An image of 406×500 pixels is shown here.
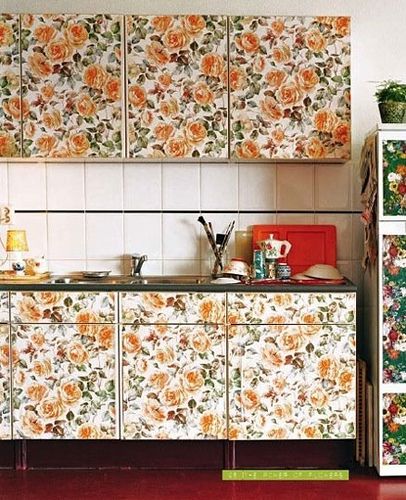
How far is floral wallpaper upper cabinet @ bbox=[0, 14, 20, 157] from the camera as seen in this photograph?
351cm

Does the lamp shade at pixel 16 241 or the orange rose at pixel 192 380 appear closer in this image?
the orange rose at pixel 192 380

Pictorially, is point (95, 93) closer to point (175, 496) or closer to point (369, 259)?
point (369, 259)

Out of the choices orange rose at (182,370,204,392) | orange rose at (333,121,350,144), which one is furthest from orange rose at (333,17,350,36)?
orange rose at (182,370,204,392)

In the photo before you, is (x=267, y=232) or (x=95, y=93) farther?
(x=267, y=232)

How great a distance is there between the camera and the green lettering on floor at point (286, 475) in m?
3.34

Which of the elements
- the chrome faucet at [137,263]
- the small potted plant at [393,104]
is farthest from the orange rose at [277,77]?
the chrome faucet at [137,263]

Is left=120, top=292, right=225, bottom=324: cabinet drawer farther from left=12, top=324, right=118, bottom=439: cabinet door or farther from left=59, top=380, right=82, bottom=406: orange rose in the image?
left=59, top=380, right=82, bottom=406: orange rose

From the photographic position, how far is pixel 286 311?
131 inches

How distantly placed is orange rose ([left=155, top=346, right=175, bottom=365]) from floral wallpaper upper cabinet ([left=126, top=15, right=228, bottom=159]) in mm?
1036

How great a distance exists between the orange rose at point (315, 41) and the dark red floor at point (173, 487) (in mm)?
2105

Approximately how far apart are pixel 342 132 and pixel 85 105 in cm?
130

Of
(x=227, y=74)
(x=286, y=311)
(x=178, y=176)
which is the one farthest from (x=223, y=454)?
(x=227, y=74)

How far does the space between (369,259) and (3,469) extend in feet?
6.90

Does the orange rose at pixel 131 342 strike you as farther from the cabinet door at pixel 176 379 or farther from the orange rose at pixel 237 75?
the orange rose at pixel 237 75
